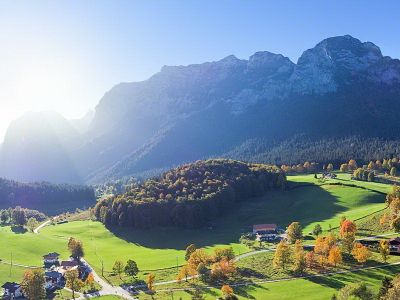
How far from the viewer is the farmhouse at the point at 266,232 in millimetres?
155125

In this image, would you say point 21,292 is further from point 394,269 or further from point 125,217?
point 394,269

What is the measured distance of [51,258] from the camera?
148750 millimetres

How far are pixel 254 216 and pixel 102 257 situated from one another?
2569 inches

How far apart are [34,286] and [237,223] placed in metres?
92.0

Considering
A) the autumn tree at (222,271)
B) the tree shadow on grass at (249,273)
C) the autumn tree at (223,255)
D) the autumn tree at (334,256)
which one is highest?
the autumn tree at (334,256)

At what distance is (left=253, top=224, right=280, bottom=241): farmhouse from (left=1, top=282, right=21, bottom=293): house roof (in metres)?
76.0

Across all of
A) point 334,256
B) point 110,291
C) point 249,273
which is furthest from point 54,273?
point 334,256

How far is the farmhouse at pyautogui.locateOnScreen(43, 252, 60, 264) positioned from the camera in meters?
146

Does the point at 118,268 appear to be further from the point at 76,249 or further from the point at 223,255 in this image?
the point at 223,255

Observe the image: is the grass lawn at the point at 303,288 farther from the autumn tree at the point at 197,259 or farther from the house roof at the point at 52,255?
the house roof at the point at 52,255

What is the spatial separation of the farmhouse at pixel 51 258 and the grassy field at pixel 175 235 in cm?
217

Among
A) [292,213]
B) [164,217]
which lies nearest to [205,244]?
[164,217]

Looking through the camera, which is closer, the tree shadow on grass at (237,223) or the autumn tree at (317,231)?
the autumn tree at (317,231)

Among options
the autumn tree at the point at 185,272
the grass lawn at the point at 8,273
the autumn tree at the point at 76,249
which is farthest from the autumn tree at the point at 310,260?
the grass lawn at the point at 8,273
